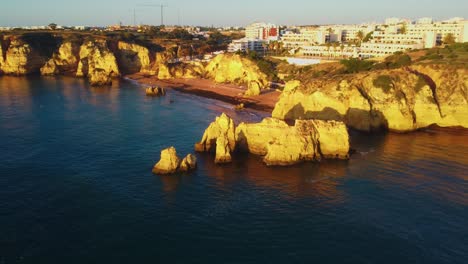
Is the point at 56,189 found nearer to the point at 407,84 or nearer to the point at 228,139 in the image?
the point at 228,139

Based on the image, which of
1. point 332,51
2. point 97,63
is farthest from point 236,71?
point 97,63

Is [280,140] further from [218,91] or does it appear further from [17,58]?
[17,58]

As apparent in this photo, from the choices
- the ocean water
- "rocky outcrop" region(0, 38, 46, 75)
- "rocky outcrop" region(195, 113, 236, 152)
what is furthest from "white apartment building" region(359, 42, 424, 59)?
"rocky outcrop" region(0, 38, 46, 75)

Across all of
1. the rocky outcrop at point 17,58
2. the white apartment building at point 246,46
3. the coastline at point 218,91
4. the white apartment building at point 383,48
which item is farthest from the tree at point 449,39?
the rocky outcrop at point 17,58

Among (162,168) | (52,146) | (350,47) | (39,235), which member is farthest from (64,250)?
(350,47)

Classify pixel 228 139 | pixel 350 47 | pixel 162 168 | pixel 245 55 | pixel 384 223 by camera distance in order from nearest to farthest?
pixel 384 223
pixel 162 168
pixel 228 139
pixel 245 55
pixel 350 47

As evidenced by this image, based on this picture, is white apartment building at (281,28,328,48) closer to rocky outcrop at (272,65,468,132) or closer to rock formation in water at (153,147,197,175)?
rocky outcrop at (272,65,468,132)
